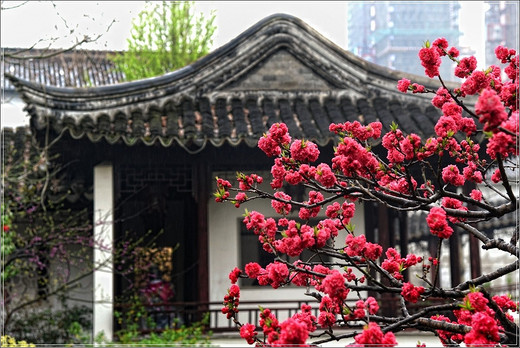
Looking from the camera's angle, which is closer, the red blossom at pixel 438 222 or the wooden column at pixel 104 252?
the red blossom at pixel 438 222

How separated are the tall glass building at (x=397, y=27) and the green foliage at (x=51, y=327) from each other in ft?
15.6

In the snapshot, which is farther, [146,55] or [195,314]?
[146,55]

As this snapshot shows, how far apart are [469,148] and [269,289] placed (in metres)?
5.64

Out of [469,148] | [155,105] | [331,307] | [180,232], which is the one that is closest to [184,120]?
[155,105]

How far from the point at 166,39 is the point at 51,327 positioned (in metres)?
5.22

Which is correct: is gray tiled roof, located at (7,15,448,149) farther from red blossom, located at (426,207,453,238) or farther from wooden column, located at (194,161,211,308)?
red blossom, located at (426,207,453,238)

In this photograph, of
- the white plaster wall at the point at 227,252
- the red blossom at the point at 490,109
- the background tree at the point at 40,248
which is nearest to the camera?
the red blossom at the point at 490,109

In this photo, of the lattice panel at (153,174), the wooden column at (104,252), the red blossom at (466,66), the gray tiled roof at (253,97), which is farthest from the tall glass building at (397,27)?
the red blossom at (466,66)

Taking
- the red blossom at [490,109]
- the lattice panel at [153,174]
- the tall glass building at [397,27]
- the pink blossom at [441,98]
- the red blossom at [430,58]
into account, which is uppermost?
the tall glass building at [397,27]

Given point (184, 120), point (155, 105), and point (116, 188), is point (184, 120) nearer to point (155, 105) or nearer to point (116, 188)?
point (155, 105)

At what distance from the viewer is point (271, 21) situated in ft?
31.6

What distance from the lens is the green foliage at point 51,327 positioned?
31.7ft

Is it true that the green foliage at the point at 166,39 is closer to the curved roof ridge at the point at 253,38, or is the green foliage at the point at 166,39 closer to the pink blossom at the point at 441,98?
the curved roof ridge at the point at 253,38

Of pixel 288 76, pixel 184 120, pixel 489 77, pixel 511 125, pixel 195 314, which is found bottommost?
pixel 195 314
